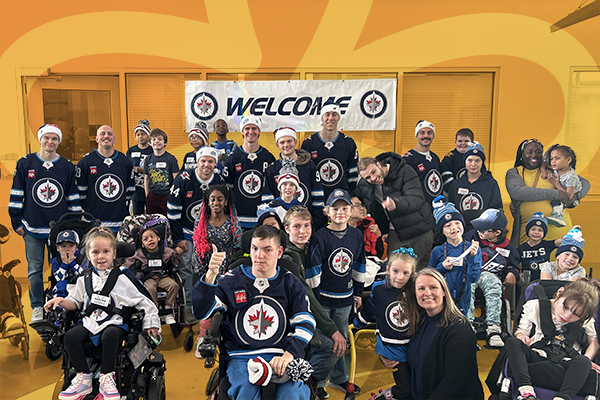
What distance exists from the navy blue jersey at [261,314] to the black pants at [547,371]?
112cm

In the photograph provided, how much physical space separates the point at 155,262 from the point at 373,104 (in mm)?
3754

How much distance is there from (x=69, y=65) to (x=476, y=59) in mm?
5647

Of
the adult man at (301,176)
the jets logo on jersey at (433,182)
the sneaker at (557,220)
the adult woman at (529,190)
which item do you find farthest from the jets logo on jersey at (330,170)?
the sneaker at (557,220)

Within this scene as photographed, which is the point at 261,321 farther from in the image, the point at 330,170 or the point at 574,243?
the point at 574,243

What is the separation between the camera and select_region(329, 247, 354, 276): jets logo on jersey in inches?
108

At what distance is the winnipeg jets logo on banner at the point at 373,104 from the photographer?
5696 millimetres

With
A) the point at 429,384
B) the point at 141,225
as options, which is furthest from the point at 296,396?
the point at 141,225

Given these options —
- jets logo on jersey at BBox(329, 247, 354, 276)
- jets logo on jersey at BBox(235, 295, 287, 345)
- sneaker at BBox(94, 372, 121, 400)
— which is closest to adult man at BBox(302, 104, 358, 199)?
jets logo on jersey at BBox(329, 247, 354, 276)

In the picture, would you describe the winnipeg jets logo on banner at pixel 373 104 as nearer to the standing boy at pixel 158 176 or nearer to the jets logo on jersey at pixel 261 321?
the standing boy at pixel 158 176

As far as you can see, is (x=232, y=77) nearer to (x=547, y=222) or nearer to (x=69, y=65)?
(x=69, y=65)

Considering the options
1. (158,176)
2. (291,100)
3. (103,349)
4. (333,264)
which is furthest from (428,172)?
(103,349)

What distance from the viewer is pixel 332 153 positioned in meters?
4.02

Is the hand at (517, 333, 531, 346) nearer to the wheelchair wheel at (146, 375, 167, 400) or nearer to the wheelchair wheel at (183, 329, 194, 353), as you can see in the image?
the wheelchair wheel at (146, 375, 167, 400)

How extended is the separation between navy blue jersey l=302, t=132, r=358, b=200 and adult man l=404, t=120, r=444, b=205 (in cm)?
66
